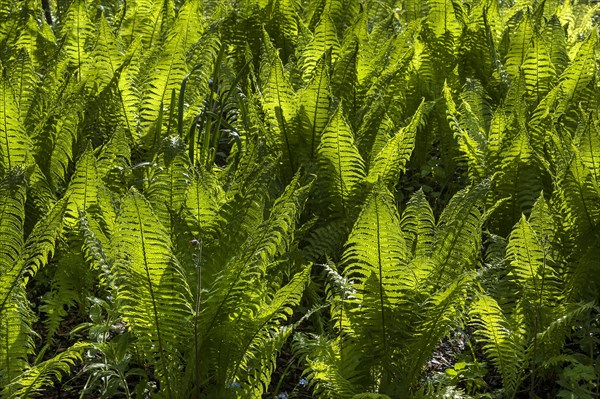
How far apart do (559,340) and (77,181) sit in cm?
188

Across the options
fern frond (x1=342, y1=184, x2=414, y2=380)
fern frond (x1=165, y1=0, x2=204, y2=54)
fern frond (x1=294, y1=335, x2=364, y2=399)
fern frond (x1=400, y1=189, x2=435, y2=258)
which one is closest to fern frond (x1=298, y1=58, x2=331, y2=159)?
fern frond (x1=400, y1=189, x2=435, y2=258)

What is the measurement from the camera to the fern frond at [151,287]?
263 cm

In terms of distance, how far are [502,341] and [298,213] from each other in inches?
33.6

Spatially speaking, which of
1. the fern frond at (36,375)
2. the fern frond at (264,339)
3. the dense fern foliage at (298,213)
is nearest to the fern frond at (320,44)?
the dense fern foliage at (298,213)

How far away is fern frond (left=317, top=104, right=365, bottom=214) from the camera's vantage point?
11.5ft

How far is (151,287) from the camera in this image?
105 inches

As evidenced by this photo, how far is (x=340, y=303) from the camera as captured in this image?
9.52 feet

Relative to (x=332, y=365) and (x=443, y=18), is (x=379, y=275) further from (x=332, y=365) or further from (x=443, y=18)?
(x=443, y=18)

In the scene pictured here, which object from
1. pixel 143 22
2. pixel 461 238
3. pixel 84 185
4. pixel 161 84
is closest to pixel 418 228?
pixel 461 238

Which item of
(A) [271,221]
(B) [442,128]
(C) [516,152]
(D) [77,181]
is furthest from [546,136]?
(D) [77,181]

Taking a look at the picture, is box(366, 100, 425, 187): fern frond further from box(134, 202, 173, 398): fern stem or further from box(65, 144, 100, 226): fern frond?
box(134, 202, 173, 398): fern stem

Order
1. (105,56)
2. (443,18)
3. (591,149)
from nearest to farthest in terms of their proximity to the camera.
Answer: (591,149), (105,56), (443,18)

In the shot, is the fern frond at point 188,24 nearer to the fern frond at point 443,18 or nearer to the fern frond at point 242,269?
the fern frond at point 443,18

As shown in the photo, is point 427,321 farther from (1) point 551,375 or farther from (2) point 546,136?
(2) point 546,136
